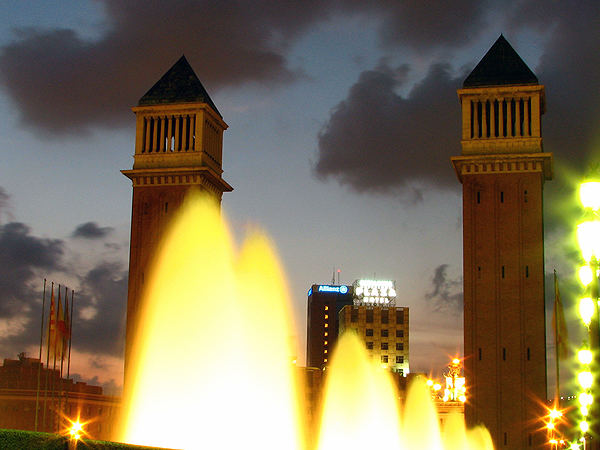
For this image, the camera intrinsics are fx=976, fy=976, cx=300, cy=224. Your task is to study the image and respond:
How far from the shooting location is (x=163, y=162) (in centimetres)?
6488

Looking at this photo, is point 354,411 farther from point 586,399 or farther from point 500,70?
point 500,70

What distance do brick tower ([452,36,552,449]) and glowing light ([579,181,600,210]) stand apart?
129 feet

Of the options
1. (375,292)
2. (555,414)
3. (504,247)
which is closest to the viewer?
(555,414)

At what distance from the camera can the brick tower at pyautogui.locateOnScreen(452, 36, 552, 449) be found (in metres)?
56.6

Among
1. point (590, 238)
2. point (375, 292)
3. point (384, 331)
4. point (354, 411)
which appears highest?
point (375, 292)

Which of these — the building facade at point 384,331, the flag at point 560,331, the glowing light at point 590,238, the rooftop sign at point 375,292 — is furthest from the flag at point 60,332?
the rooftop sign at point 375,292

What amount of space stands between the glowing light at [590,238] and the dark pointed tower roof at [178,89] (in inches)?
1920

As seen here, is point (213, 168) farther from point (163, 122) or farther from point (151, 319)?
point (151, 319)

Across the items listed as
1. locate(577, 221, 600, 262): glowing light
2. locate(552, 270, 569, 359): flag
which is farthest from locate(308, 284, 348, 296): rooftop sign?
locate(577, 221, 600, 262): glowing light

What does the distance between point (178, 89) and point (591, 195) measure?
5071cm

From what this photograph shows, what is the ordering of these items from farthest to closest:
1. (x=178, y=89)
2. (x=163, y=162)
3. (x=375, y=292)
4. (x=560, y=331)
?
(x=375, y=292), (x=178, y=89), (x=163, y=162), (x=560, y=331)

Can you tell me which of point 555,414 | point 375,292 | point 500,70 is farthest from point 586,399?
point 375,292

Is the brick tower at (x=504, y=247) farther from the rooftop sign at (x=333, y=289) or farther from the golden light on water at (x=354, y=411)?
the rooftop sign at (x=333, y=289)

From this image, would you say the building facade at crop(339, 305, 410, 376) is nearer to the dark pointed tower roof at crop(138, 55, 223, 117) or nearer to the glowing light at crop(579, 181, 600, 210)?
the dark pointed tower roof at crop(138, 55, 223, 117)
